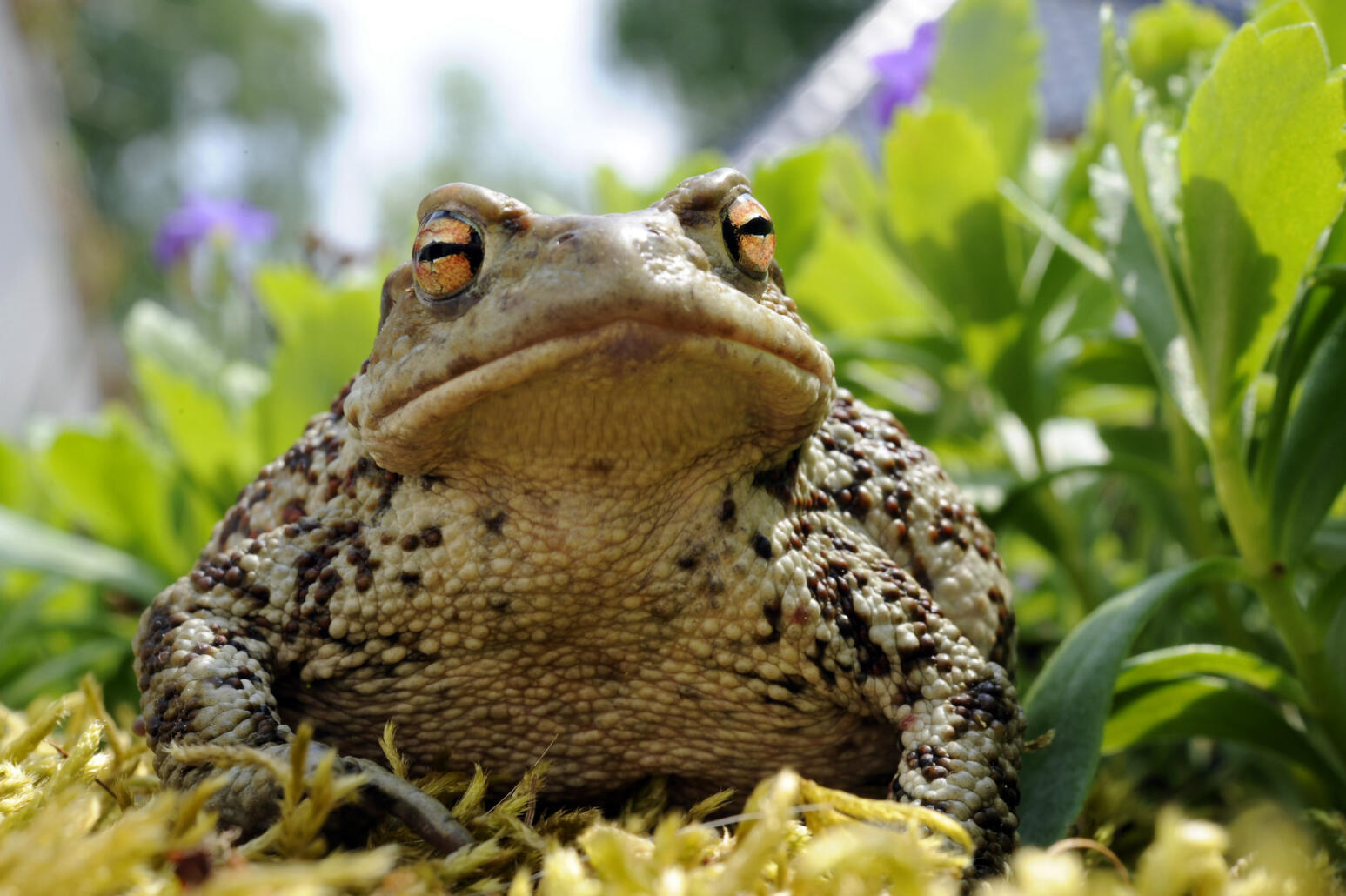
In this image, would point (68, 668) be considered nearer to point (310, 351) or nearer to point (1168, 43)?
point (310, 351)

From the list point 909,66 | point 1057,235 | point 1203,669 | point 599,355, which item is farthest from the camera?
point 909,66

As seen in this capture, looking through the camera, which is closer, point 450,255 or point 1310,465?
point 450,255

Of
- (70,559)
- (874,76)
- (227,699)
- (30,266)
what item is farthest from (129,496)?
(30,266)

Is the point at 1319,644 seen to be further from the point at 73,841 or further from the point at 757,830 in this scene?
the point at 73,841

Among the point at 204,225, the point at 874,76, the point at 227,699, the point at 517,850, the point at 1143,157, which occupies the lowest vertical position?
the point at 517,850

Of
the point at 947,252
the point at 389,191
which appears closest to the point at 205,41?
the point at 389,191

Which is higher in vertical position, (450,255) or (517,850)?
(450,255)

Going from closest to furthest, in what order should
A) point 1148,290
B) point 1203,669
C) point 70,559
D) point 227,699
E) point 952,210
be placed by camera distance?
point 227,699, point 1203,669, point 1148,290, point 952,210, point 70,559
